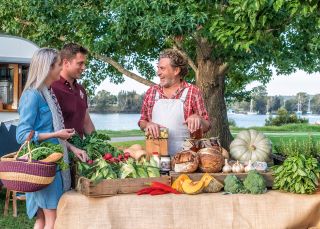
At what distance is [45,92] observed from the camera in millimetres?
3805

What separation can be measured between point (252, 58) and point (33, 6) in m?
4.60

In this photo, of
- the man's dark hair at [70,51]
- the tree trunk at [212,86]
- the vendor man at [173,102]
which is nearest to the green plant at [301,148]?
the vendor man at [173,102]

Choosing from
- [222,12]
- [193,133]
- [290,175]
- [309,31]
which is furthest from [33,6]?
[290,175]

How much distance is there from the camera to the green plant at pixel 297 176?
391 cm

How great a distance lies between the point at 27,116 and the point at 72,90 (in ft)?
3.27

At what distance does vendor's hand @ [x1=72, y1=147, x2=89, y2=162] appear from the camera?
13.1ft

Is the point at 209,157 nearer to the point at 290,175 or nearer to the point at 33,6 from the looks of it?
the point at 290,175

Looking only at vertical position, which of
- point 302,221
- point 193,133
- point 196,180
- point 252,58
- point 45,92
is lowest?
point 302,221

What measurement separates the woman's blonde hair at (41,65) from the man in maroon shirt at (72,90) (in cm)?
67

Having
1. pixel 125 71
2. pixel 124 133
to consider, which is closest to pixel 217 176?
pixel 125 71

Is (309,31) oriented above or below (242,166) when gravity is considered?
above

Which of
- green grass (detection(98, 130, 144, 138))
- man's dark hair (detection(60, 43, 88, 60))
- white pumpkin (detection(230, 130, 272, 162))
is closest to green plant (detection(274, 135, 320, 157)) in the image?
white pumpkin (detection(230, 130, 272, 162))

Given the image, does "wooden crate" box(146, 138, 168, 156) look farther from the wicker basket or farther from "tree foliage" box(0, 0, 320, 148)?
"tree foliage" box(0, 0, 320, 148)

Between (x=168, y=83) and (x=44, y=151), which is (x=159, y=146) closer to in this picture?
(x=168, y=83)
